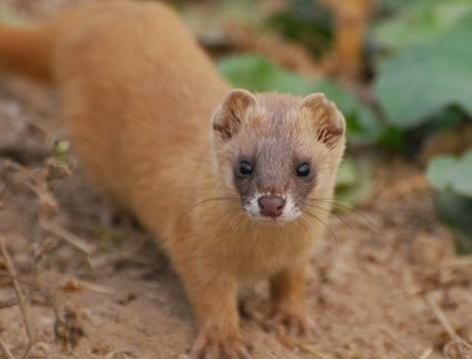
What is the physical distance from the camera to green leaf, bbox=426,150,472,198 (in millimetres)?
5395

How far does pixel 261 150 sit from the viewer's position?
413cm

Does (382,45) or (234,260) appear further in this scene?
(382,45)

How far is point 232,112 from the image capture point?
438 centimetres

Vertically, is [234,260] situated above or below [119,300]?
above

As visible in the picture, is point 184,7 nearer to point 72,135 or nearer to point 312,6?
point 312,6

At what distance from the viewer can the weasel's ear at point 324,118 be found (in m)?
4.32

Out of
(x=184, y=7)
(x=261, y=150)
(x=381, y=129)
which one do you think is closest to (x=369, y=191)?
(x=381, y=129)

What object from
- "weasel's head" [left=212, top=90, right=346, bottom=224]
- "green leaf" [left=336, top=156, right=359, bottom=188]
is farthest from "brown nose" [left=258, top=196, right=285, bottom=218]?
"green leaf" [left=336, top=156, right=359, bottom=188]

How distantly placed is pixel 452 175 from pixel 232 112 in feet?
5.33

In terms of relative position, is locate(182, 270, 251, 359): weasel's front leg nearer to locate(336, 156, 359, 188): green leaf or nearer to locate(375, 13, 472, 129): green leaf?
locate(336, 156, 359, 188): green leaf

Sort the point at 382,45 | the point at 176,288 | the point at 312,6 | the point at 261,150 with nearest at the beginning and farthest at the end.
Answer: the point at 261,150
the point at 176,288
the point at 382,45
the point at 312,6

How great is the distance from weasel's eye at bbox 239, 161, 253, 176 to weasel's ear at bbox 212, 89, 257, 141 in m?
0.24

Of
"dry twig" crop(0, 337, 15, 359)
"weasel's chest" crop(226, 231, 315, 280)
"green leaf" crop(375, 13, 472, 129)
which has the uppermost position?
"green leaf" crop(375, 13, 472, 129)

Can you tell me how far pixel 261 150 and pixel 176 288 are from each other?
1.19 meters
